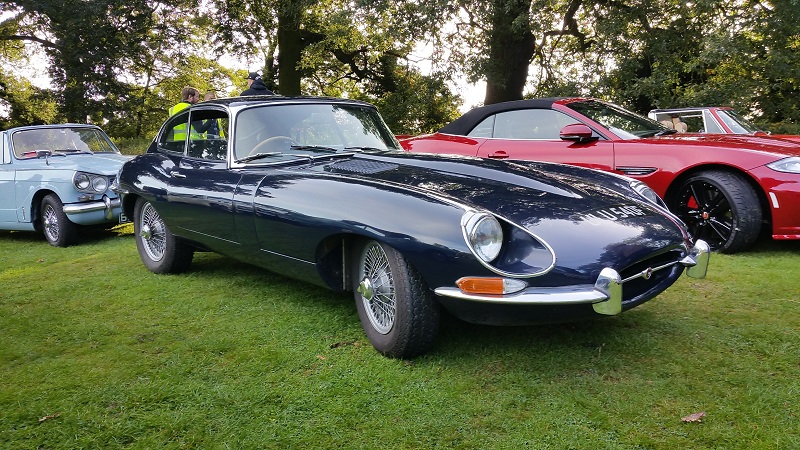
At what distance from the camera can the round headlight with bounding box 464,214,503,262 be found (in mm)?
2727

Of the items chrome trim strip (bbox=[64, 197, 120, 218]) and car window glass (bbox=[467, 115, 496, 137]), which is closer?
car window glass (bbox=[467, 115, 496, 137])

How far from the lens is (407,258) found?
9.57ft

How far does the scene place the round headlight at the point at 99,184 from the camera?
705 centimetres

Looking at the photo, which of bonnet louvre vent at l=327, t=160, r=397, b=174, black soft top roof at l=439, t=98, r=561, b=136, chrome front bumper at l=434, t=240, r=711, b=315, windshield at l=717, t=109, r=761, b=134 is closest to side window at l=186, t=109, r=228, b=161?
bonnet louvre vent at l=327, t=160, r=397, b=174

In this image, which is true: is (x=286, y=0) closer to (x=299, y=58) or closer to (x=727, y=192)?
(x=299, y=58)

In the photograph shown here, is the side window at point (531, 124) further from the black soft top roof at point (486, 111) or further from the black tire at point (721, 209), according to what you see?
the black tire at point (721, 209)

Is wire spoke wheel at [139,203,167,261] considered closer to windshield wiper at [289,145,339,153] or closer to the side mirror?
windshield wiper at [289,145,339,153]

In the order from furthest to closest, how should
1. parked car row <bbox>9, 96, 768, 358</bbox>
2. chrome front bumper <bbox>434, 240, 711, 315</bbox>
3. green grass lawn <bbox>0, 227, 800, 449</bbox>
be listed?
parked car row <bbox>9, 96, 768, 358</bbox>, chrome front bumper <bbox>434, 240, 711, 315</bbox>, green grass lawn <bbox>0, 227, 800, 449</bbox>

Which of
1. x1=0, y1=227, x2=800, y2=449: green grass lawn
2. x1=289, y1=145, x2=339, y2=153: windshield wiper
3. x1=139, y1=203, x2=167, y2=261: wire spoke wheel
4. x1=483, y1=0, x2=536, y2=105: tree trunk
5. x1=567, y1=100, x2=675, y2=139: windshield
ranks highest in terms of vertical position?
x1=483, y1=0, x2=536, y2=105: tree trunk

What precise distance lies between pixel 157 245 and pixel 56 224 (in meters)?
2.82

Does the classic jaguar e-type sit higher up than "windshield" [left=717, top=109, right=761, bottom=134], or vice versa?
"windshield" [left=717, top=109, right=761, bottom=134]

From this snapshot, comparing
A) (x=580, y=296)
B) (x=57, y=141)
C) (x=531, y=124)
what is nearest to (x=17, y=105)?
(x=57, y=141)

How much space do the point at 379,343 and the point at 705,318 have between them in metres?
2.00

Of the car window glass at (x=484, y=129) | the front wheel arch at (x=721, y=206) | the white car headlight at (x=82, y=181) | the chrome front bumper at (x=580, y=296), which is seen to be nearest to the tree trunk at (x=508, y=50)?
the car window glass at (x=484, y=129)
